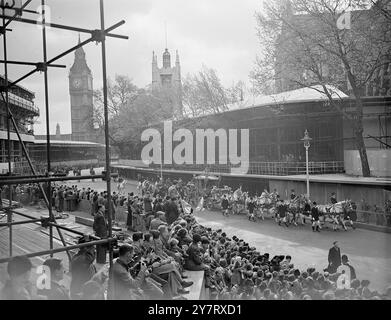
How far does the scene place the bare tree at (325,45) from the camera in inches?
872

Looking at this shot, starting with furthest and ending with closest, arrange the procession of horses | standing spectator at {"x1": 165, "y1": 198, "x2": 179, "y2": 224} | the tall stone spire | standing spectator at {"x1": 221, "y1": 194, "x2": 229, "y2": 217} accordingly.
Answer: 1. the tall stone spire
2. standing spectator at {"x1": 221, "y1": 194, "x2": 229, "y2": 217}
3. the procession of horses
4. standing spectator at {"x1": 165, "y1": 198, "x2": 179, "y2": 224}

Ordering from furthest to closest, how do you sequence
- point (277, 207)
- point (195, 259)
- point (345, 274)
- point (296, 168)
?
point (296, 168) → point (277, 207) → point (345, 274) → point (195, 259)

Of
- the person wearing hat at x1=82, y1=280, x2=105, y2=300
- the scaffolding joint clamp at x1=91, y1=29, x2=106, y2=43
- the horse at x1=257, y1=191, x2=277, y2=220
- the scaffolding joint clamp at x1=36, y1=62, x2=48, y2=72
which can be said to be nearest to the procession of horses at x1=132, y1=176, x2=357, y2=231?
the horse at x1=257, y1=191, x2=277, y2=220

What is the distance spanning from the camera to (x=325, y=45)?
2384cm

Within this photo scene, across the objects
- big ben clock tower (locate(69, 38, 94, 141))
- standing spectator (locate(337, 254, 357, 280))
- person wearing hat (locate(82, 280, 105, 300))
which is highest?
big ben clock tower (locate(69, 38, 94, 141))

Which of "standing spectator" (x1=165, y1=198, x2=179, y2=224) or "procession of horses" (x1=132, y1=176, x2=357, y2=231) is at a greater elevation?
"standing spectator" (x1=165, y1=198, x2=179, y2=224)

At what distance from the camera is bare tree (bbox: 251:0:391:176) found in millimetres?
22156

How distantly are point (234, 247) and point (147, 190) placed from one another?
1838 cm

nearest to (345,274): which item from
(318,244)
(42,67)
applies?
(318,244)

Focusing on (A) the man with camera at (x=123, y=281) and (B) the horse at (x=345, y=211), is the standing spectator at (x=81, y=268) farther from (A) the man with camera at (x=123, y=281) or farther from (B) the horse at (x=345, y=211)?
(B) the horse at (x=345, y=211)

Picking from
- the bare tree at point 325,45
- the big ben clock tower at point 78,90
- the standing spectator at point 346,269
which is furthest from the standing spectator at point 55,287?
the big ben clock tower at point 78,90

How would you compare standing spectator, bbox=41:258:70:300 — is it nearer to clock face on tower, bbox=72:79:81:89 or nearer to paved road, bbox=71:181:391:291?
paved road, bbox=71:181:391:291

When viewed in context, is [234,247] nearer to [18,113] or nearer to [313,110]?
[313,110]

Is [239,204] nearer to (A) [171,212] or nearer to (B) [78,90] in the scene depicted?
(A) [171,212]
